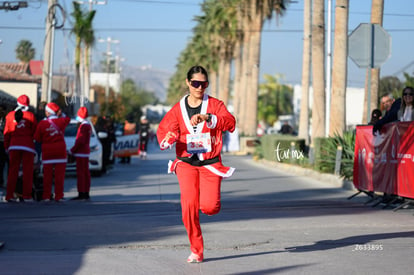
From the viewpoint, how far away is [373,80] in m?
28.0

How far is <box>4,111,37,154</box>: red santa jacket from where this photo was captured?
1456 cm

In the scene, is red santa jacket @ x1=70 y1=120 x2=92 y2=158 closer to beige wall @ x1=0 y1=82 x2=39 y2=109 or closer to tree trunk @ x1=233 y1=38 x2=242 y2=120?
beige wall @ x1=0 y1=82 x2=39 y2=109

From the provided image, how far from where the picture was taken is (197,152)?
26.2 feet

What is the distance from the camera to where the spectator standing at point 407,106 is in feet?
42.8

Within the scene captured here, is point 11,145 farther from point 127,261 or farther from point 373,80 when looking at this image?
point 373,80

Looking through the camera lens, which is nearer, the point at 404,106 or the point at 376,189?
the point at 404,106

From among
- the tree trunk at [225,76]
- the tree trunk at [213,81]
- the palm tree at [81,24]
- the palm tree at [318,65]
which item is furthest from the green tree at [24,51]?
the palm tree at [318,65]

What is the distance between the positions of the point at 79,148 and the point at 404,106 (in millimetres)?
5979

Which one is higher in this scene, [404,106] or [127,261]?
[404,106]

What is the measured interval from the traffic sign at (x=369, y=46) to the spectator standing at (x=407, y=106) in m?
4.64

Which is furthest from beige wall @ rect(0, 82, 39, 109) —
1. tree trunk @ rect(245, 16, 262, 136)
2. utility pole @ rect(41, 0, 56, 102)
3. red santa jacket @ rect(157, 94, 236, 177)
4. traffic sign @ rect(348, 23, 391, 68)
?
red santa jacket @ rect(157, 94, 236, 177)

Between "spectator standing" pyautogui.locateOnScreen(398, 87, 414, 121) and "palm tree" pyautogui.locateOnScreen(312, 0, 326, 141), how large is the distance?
16.8 m

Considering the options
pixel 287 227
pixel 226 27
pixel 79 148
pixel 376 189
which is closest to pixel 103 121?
pixel 79 148

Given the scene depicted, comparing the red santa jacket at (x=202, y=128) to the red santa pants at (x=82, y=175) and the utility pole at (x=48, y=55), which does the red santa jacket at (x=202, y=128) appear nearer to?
the red santa pants at (x=82, y=175)
